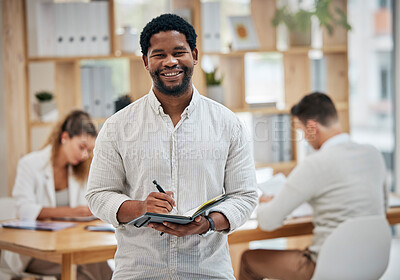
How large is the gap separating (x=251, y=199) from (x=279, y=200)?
3.04 feet

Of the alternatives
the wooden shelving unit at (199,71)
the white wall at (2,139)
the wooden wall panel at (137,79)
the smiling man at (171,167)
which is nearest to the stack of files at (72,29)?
the wooden shelving unit at (199,71)

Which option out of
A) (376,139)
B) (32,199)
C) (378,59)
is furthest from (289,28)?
(32,199)

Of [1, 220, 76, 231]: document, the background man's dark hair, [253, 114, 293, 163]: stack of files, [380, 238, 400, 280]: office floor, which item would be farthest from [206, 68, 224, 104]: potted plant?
[380, 238, 400, 280]: office floor

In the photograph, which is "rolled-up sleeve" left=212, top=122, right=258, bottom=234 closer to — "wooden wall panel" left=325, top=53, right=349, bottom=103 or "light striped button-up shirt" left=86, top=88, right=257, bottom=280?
"light striped button-up shirt" left=86, top=88, right=257, bottom=280

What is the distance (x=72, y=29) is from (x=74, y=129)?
2.49ft

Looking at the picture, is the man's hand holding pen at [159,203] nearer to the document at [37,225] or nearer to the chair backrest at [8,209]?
the document at [37,225]

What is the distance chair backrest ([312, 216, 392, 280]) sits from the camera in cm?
246

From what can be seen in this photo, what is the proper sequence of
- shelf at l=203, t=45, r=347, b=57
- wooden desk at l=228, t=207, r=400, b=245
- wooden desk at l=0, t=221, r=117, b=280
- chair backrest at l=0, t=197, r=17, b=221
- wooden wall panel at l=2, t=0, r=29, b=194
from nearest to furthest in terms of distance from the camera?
wooden desk at l=0, t=221, r=117, b=280
wooden desk at l=228, t=207, r=400, b=245
chair backrest at l=0, t=197, r=17, b=221
wooden wall panel at l=2, t=0, r=29, b=194
shelf at l=203, t=45, r=347, b=57

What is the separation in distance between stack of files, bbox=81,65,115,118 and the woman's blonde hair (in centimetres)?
44

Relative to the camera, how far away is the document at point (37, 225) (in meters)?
2.63

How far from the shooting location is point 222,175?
168 cm

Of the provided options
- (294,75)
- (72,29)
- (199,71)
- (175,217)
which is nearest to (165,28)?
(175,217)

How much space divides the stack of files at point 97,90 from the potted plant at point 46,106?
20cm

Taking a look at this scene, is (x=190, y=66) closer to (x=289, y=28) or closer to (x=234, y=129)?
(x=234, y=129)
